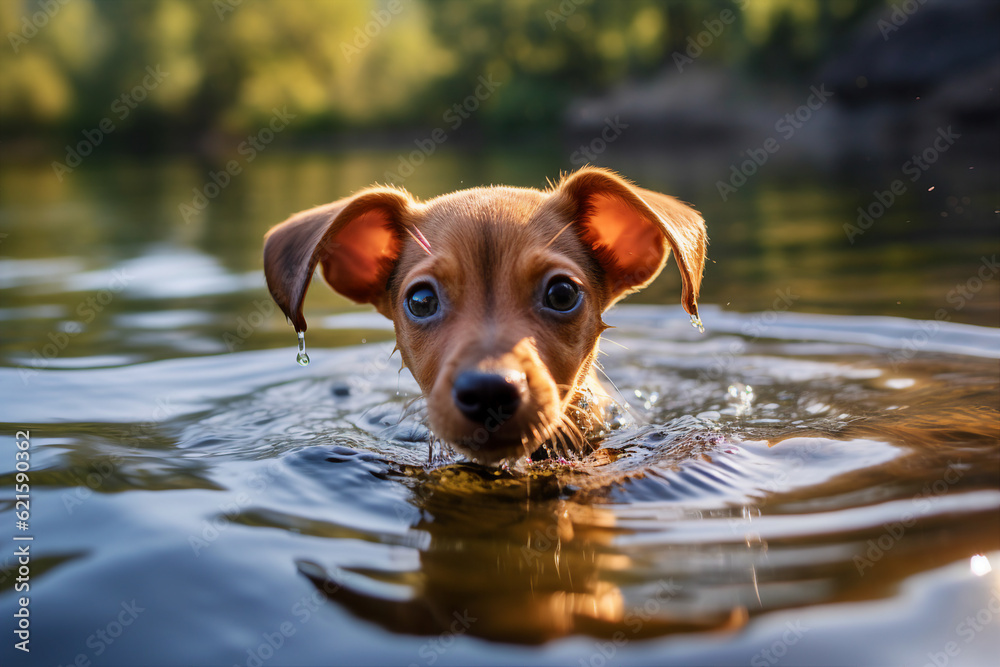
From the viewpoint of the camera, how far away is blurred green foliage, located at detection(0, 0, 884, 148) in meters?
49.8

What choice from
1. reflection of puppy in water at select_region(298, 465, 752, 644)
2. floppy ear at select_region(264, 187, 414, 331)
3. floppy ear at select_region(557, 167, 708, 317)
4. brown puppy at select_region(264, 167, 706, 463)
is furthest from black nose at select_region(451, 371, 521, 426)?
floppy ear at select_region(557, 167, 708, 317)

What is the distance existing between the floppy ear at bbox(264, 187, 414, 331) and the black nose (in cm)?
114

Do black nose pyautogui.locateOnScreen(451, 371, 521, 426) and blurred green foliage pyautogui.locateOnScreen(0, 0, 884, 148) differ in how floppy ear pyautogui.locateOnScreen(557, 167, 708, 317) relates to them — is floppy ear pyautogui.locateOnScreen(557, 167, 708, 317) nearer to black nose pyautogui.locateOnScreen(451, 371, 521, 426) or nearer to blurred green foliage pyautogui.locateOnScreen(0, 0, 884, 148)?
black nose pyautogui.locateOnScreen(451, 371, 521, 426)

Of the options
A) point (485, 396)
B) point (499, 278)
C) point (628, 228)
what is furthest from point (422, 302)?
point (628, 228)

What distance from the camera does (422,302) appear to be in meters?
4.44

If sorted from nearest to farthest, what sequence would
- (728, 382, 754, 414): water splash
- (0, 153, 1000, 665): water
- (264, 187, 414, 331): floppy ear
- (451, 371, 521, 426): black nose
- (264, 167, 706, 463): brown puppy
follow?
1. (0, 153, 1000, 665): water
2. (451, 371, 521, 426): black nose
3. (264, 167, 706, 463): brown puppy
4. (264, 187, 414, 331): floppy ear
5. (728, 382, 754, 414): water splash


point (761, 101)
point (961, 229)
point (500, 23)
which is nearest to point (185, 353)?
point (961, 229)

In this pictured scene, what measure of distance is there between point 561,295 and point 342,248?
1466 mm

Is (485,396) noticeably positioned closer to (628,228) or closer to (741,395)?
(628,228)

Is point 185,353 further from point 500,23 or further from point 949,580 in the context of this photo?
point 500,23

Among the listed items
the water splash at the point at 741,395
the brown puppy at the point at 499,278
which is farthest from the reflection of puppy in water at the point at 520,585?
the water splash at the point at 741,395

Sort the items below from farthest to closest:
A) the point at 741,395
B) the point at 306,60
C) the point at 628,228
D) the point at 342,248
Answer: the point at 306,60 → the point at 741,395 → the point at 342,248 → the point at 628,228

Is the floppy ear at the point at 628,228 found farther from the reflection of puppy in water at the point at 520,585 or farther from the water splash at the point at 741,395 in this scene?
the reflection of puppy in water at the point at 520,585

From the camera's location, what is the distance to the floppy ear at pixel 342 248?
14.2 feet
